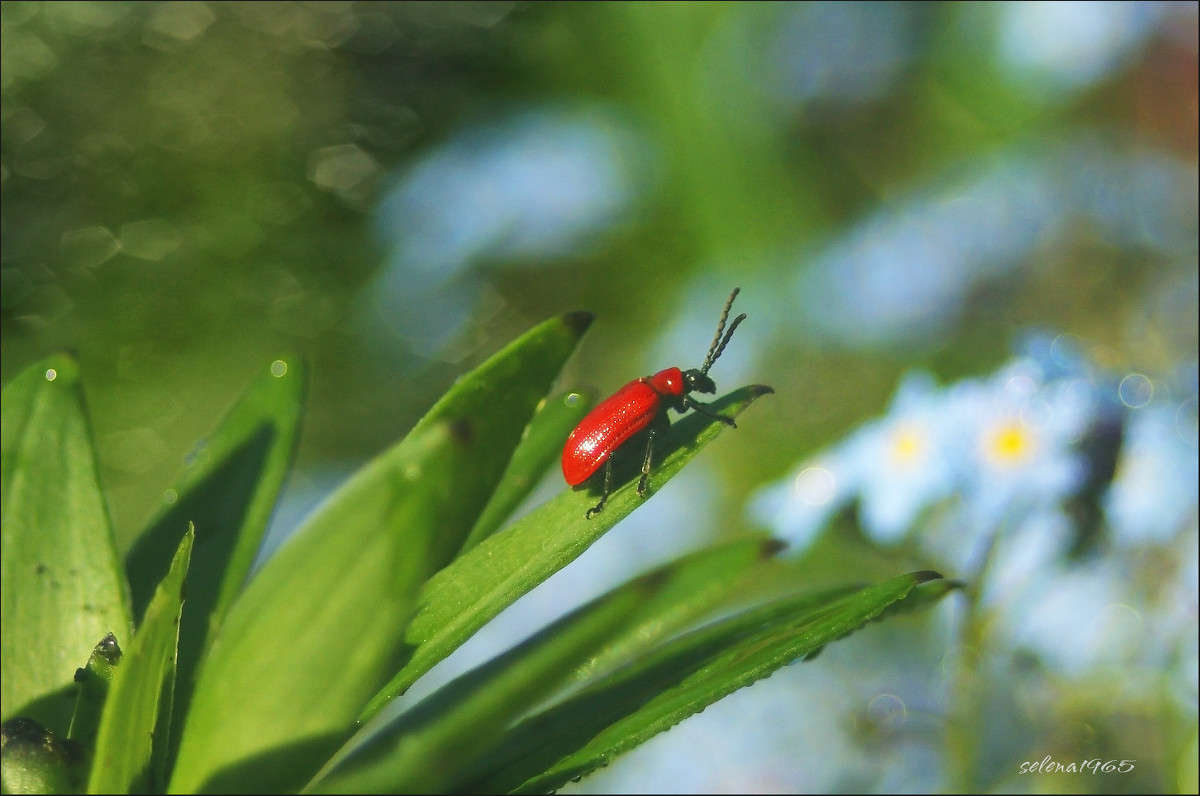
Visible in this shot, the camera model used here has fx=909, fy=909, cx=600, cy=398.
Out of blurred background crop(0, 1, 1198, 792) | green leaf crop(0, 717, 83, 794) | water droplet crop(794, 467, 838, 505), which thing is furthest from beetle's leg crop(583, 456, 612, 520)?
blurred background crop(0, 1, 1198, 792)

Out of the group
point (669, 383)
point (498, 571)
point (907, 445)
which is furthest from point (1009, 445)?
point (498, 571)

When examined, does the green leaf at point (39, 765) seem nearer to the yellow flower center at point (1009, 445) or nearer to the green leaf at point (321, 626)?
the green leaf at point (321, 626)

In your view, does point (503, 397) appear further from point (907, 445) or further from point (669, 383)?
point (907, 445)

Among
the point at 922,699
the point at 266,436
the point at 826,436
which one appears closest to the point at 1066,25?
the point at 826,436

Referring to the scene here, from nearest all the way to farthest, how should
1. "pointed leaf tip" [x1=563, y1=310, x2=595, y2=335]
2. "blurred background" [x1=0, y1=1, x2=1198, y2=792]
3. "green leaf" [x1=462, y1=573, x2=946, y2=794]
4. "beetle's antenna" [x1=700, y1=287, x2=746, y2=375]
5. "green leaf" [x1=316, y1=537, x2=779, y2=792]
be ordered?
"green leaf" [x1=316, y1=537, x2=779, y2=792] < "green leaf" [x1=462, y1=573, x2=946, y2=794] < "pointed leaf tip" [x1=563, y1=310, x2=595, y2=335] < "beetle's antenna" [x1=700, y1=287, x2=746, y2=375] < "blurred background" [x1=0, y1=1, x2=1198, y2=792]

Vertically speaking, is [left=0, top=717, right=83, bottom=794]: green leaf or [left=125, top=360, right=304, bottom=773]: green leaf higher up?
[left=125, top=360, right=304, bottom=773]: green leaf

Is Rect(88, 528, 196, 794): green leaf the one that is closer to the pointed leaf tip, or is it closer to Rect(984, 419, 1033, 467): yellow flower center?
the pointed leaf tip

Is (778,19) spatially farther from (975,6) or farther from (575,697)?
(575,697)
